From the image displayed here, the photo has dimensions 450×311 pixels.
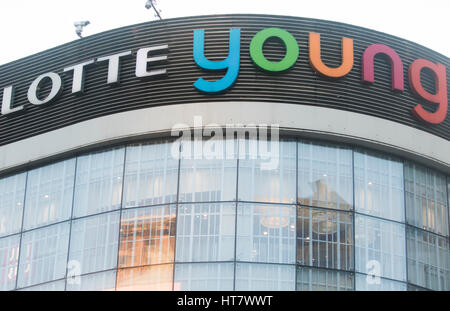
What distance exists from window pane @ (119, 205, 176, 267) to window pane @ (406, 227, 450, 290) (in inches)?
386

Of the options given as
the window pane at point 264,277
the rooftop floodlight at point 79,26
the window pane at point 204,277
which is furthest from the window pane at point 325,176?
the rooftop floodlight at point 79,26

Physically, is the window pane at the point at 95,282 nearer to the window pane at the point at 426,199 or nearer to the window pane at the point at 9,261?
the window pane at the point at 9,261

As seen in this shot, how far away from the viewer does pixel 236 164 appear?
38.7 meters

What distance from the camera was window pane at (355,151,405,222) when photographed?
128 ft

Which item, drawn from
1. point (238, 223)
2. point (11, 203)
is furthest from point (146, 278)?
point (11, 203)

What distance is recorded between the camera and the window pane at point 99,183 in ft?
130

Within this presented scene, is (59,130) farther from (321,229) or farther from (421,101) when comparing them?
(421,101)

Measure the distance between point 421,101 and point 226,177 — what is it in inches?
366

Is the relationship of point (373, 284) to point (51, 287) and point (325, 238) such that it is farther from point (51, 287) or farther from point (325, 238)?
point (51, 287)

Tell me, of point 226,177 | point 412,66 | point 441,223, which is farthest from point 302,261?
point 412,66

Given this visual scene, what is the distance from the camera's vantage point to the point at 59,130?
136 feet

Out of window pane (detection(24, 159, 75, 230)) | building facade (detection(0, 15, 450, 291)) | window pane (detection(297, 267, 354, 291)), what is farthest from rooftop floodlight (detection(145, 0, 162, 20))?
window pane (detection(297, 267, 354, 291))

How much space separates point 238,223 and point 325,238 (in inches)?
138

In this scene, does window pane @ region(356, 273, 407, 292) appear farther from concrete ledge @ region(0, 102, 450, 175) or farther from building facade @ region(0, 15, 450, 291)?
concrete ledge @ region(0, 102, 450, 175)
